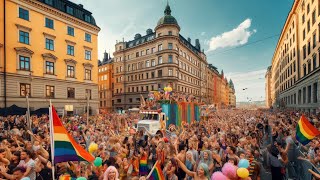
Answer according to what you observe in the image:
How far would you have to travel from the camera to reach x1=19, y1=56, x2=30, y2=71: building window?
26078mm

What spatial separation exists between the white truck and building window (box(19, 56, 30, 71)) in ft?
65.9

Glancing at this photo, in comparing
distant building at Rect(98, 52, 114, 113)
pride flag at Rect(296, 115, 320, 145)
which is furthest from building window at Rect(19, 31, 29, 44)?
distant building at Rect(98, 52, 114, 113)

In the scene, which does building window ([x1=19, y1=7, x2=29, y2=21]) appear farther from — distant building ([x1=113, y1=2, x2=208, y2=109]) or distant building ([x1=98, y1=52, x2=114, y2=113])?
distant building ([x1=98, y1=52, x2=114, y2=113])

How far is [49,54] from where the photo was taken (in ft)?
95.5

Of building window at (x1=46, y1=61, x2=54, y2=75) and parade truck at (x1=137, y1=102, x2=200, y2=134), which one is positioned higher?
building window at (x1=46, y1=61, x2=54, y2=75)

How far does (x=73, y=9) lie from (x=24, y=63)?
12.9 meters

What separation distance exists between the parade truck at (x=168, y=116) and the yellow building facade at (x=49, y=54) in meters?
8.53

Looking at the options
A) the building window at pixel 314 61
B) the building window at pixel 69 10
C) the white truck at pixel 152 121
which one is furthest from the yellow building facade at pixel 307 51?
the building window at pixel 69 10

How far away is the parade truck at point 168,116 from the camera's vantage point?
606 inches

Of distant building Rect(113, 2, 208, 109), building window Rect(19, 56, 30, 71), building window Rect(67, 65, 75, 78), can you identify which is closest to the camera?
building window Rect(19, 56, 30, 71)

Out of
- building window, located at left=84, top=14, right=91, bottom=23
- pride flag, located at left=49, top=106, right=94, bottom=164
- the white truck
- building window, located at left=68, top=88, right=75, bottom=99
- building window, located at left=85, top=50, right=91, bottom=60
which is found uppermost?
building window, located at left=84, top=14, right=91, bottom=23

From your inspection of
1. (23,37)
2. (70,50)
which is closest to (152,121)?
(23,37)

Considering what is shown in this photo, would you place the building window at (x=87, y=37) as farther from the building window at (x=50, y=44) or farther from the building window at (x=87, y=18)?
the building window at (x=50, y=44)

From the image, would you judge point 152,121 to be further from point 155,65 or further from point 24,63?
point 155,65
